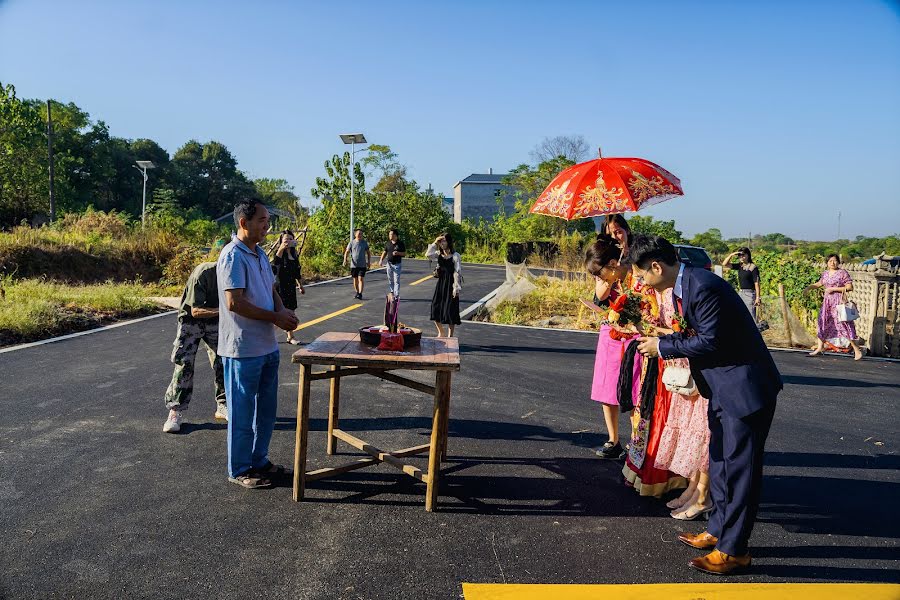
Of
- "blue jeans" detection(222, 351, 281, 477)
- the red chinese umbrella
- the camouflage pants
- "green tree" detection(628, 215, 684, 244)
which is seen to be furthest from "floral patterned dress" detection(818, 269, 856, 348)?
"green tree" detection(628, 215, 684, 244)

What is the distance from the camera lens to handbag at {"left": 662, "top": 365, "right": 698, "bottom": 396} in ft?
12.5

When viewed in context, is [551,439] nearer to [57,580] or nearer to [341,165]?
[57,580]

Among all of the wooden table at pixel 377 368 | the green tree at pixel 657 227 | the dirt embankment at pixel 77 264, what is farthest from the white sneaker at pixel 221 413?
the green tree at pixel 657 227

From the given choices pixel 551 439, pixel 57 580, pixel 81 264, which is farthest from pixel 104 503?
pixel 81 264

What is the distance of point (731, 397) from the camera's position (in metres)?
3.33

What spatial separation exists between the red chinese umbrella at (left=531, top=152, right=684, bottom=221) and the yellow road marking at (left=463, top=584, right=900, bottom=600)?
3.10 m

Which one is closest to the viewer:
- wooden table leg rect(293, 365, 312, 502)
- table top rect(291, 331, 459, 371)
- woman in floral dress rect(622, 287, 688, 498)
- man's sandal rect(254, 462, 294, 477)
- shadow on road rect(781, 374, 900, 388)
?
table top rect(291, 331, 459, 371)

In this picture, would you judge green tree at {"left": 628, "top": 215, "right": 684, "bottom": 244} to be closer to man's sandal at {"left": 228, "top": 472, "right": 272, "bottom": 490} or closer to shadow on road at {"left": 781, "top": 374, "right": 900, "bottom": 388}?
shadow on road at {"left": 781, "top": 374, "right": 900, "bottom": 388}

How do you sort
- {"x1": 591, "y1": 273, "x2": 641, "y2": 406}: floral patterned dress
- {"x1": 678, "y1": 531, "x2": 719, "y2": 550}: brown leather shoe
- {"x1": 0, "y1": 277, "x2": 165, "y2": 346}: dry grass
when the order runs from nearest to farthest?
1. {"x1": 678, "y1": 531, "x2": 719, "y2": 550}: brown leather shoe
2. {"x1": 591, "y1": 273, "x2": 641, "y2": 406}: floral patterned dress
3. {"x1": 0, "y1": 277, "x2": 165, "y2": 346}: dry grass

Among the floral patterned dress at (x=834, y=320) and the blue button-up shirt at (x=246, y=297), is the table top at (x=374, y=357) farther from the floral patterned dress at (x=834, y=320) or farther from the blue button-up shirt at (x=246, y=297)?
the floral patterned dress at (x=834, y=320)

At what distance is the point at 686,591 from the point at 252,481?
2.92 metres

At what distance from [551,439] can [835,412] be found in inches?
149

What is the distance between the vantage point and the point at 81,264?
18.6 m

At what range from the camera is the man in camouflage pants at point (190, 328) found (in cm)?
537
